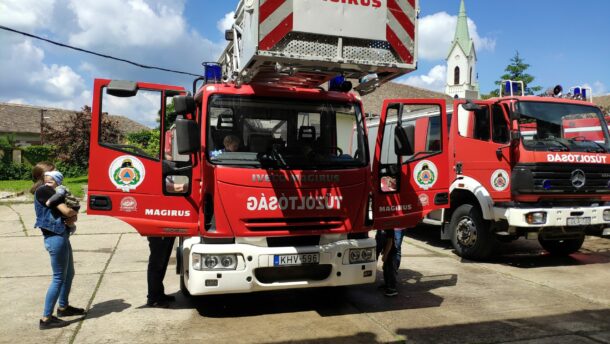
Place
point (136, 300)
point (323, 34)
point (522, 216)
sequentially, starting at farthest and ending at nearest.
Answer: point (522, 216) < point (136, 300) < point (323, 34)

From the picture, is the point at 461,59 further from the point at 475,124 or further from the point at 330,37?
the point at 330,37

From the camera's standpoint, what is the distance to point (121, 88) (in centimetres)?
446

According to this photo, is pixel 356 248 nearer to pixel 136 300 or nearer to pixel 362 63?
pixel 362 63

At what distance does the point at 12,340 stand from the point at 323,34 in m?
3.84

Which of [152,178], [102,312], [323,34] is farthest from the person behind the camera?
[102,312]

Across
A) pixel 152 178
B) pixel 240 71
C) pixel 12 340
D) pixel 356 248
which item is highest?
pixel 240 71

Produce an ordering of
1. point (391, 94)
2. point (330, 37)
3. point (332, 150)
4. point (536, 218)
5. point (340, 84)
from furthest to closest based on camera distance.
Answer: point (391, 94) < point (536, 218) < point (340, 84) < point (332, 150) < point (330, 37)

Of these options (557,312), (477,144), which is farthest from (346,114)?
(477,144)

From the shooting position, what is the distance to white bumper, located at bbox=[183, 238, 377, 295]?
4.46 metres

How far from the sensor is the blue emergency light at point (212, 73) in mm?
5262

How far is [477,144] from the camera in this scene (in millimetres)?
7930

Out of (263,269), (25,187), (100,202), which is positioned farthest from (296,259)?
Answer: (25,187)

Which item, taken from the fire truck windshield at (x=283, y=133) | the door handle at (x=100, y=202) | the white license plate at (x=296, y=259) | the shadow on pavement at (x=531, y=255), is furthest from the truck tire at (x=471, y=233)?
the door handle at (x=100, y=202)

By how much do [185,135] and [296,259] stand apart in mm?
1549
